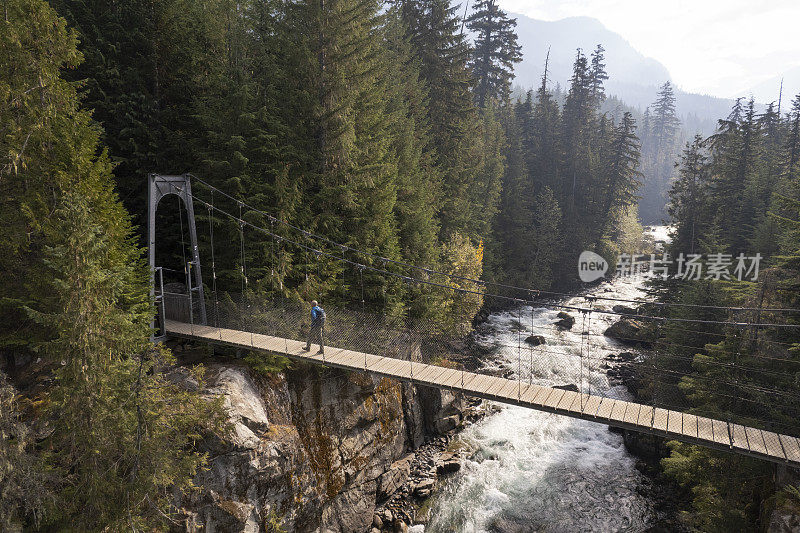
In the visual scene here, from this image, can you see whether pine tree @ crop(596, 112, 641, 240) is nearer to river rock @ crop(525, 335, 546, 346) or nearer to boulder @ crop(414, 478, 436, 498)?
river rock @ crop(525, 335, 546, 346)

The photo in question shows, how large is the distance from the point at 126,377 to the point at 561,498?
11.1 m

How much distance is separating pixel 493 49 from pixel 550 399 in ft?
108

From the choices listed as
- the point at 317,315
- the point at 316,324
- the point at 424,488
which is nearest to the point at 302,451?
the point at 316,324

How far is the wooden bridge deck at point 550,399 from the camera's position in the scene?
740 cm

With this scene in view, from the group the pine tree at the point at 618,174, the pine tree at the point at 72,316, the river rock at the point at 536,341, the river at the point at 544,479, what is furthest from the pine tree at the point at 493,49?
the pine tree at the point at 72,316

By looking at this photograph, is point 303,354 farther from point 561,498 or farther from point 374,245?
point 561,498

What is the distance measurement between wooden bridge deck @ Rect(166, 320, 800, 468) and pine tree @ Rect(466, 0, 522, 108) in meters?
28.1

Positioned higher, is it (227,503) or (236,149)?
(236,149)

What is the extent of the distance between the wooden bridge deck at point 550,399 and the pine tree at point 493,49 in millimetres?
28134

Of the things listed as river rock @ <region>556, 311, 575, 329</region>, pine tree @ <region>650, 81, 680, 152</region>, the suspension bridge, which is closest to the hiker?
the suspension bridge

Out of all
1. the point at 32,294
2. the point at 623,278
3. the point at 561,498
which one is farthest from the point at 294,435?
the point at 623,278

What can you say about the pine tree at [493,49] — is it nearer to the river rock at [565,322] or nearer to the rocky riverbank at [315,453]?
the river rock at [565,322]

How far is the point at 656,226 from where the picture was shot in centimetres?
5641

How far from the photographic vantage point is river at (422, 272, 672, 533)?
35.3 feet
